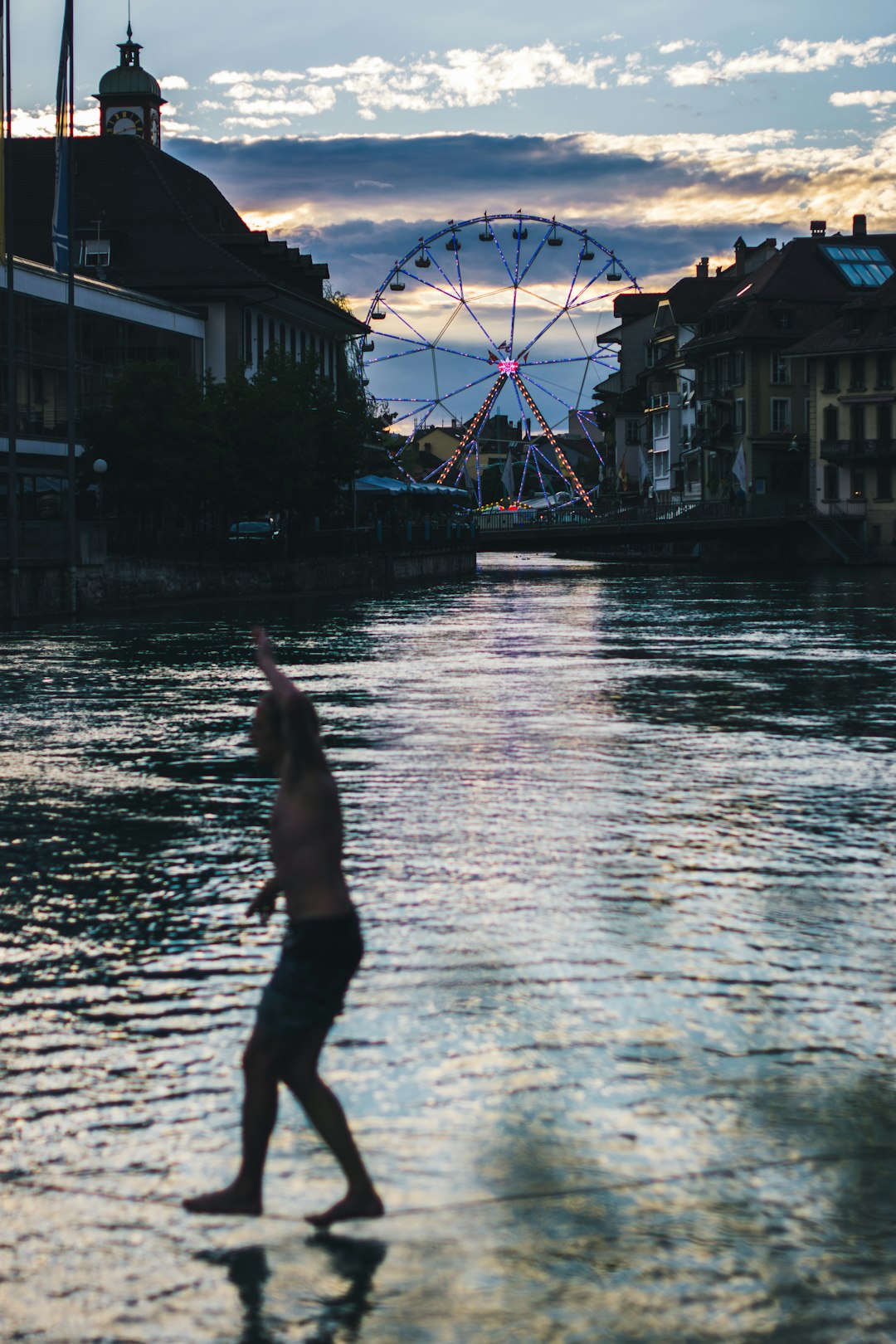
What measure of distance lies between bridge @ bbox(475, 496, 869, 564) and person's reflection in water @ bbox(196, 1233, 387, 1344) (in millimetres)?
86064

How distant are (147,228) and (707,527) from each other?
30.3 m

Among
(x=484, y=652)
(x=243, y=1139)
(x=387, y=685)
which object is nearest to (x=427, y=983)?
(x=243, y=1139)

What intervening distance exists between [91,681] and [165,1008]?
680 inches

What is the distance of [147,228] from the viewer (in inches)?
2884

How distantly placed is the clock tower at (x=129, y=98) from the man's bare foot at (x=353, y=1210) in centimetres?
8812

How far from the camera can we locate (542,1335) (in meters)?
4.56

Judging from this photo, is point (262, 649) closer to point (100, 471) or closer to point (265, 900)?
point (265, 900)

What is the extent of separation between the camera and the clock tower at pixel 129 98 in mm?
88812

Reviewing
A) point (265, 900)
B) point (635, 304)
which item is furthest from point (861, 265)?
point (265, 900)

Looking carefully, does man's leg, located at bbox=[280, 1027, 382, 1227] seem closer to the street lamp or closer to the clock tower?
the street lamp

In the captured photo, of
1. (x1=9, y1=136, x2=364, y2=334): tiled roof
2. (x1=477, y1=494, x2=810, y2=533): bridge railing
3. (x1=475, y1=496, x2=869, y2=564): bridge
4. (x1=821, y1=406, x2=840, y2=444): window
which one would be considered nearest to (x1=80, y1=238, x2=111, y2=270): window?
(x1=9, y1=136, x2=364, y2=334): tiled roof

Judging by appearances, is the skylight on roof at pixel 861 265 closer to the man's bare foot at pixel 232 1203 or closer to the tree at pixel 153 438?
the tree at pixel 153 438

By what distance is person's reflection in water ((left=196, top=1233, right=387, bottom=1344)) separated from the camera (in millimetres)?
4613

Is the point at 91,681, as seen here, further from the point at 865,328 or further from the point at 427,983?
the point at 865,328
